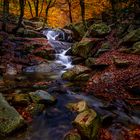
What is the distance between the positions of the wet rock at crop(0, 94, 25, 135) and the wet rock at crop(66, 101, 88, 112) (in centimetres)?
240

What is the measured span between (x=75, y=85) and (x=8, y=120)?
5.82 metres

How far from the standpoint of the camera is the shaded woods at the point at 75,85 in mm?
9273

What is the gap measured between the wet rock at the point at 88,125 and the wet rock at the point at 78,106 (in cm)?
109

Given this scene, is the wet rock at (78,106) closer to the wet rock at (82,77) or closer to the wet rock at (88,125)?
the wet rock at (88,125)

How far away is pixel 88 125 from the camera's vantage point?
28.8 feet

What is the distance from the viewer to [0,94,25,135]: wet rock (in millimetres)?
9003

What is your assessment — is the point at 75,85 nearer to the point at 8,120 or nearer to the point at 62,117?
the point at 62,117

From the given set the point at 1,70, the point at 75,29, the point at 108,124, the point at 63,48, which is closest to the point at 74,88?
the point at 108,124

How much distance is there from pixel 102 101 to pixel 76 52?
10.3 meters

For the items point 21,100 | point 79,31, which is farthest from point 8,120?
point 79,31

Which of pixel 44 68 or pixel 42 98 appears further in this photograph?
pixel 44 68

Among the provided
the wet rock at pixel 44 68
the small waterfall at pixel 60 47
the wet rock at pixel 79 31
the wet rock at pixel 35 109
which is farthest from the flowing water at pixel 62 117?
the wet rock at pixel 79 31

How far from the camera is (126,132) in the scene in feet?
30.4

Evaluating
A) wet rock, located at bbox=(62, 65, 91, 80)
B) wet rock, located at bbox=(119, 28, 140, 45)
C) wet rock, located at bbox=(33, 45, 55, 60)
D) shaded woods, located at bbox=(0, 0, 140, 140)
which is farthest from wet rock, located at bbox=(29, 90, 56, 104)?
wet rock, located at bbox=(33, 45, 55, 60)
